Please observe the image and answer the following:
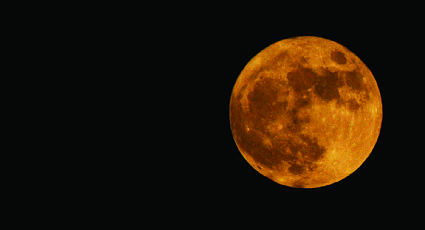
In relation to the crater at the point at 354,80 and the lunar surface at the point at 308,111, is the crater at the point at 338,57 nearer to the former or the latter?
the lunar surface at the point at 308,111

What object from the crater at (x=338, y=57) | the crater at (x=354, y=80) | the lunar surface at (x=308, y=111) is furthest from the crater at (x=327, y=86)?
the crater at (x=338, y=57)

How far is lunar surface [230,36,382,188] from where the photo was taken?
3148 mm

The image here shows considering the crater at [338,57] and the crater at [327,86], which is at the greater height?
the crater at [338,57]

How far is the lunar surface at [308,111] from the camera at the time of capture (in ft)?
10.3

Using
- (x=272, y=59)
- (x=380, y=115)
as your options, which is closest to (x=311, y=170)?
(x=380, y=115)

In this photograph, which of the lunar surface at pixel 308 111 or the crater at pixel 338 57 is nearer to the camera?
the lunar surface at pixel 308 111

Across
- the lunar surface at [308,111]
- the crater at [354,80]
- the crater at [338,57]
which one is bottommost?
the lunar surface at [308,111]

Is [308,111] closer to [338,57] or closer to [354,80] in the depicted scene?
[354,80]

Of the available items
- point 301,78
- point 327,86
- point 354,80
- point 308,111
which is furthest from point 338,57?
point 308,111

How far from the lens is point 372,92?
349cm

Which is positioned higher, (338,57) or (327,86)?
(338,57)

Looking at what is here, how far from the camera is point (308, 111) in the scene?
3111mm

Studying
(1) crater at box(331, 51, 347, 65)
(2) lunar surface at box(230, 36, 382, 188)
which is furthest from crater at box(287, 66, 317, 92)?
(1) crater at box(331, 51, 347, 65)

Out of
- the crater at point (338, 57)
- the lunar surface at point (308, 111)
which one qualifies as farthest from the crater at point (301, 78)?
the crater at point (338, 57)
